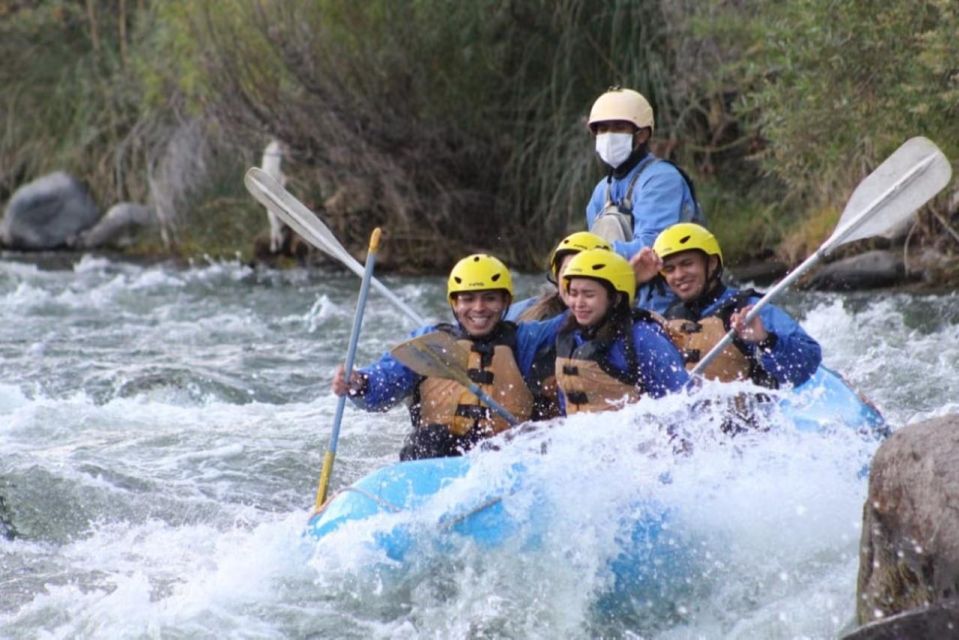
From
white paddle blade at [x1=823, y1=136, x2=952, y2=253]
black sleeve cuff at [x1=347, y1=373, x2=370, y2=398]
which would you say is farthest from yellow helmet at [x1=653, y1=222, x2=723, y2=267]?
black sleeve cuff at [x1=347, y1=373, x2=370, y2=398]

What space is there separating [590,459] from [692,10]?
833 centimetres

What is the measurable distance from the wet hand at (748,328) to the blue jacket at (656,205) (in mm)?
857

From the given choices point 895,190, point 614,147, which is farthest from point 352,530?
point 895,190

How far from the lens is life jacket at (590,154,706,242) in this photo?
6590mm

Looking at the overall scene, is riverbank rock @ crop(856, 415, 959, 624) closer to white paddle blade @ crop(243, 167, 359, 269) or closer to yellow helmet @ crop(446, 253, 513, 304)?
yellow helmet @ crop(446, 253, 513, 304)

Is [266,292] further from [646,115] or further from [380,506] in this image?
[380,506]

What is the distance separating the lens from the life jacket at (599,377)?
5312mm

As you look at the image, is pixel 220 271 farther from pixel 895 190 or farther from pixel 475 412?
pixel 895 190

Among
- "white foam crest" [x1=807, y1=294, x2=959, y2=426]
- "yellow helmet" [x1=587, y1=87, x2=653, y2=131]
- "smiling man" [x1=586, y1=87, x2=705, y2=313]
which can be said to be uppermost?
"yellow helmet" [x1=587, y1=87, x2=653, y2=131]

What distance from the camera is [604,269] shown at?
17.5 feet

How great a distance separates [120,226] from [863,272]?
30.4 ft

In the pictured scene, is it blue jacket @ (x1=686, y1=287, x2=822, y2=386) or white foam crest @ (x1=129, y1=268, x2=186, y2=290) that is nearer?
blue jacket @ (x1=686, y1=287, x2=822, y2=386)

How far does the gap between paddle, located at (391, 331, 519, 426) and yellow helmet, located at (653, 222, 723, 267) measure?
0.90 m

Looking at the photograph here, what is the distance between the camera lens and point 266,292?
13.6 meters
